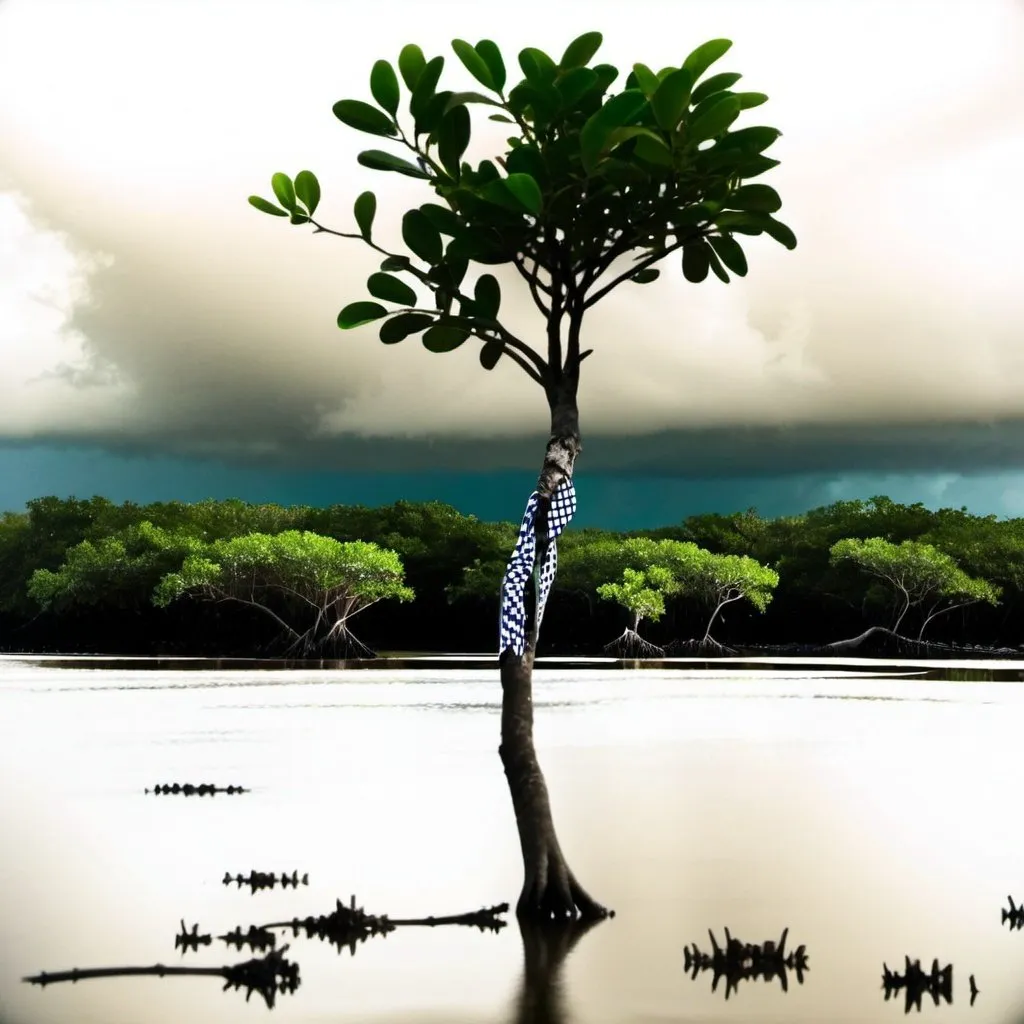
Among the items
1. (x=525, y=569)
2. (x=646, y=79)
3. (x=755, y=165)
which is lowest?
(x=525, y=569)

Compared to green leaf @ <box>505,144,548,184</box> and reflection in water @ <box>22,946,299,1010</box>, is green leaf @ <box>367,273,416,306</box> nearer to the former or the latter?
green leaf @ <box>505,144,548,184</box>

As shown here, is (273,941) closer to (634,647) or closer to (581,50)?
(581,50)

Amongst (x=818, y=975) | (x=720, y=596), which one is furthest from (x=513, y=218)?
(x=720, y=596)

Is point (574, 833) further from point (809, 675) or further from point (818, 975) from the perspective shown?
point (809, 675)

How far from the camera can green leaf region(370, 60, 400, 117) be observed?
220 inches

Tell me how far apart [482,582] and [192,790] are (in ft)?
135

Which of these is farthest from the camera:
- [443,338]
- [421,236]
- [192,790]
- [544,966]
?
[192,790]

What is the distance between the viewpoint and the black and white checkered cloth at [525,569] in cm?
580

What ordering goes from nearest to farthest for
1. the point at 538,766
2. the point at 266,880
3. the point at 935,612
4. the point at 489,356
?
the point at 538,766, the point at 489,356, the point at 266,880, the point at 935,612

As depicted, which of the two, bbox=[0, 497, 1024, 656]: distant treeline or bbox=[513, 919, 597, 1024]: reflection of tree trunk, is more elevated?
bbox=[0, 497, 1024, 656]: distant treeline

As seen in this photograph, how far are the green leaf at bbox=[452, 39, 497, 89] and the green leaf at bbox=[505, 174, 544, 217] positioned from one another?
49 centimetres

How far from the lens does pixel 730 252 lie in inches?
242

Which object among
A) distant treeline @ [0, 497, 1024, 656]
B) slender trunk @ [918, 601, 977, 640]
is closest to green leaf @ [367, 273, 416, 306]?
distant treeline @ [0, 497, 1024, 656]

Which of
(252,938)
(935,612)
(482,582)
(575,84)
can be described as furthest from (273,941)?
→ (935,612)
